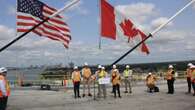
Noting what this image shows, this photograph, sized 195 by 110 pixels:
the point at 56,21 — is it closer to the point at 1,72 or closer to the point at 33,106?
the point at 33,106

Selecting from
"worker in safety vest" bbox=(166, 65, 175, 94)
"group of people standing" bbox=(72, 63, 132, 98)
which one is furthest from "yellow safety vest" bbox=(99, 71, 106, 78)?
"worker in safety vest" bbox=(166, 65, 175, 94)

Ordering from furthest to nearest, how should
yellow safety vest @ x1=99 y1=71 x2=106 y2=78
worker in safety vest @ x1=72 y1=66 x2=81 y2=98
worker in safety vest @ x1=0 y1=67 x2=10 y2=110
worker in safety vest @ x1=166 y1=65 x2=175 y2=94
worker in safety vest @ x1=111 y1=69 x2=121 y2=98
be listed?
worker in safety vest @ x1=166 y1=65 x2=175 y2=94 < worker in safety vest @ x1=111 y1=69 x2=121 y2=98 < worker in safety vest @ x1=72 y1=66 x2=81 y2=98 < yellow safety vest @ x1=99 y1=71 x2=106 y2=78 < worker in safety vest @ x1=0 y1=67 x2=10 y2=110

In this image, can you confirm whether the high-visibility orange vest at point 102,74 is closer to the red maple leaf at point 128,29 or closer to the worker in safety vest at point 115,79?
the worker in safety vest at point 115,79

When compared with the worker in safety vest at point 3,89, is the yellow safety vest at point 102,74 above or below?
above

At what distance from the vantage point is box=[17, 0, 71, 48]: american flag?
1625 cm

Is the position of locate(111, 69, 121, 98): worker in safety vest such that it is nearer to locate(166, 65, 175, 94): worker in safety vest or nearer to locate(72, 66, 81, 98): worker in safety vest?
locate(72, 66, 81, 98): worker in safety vest

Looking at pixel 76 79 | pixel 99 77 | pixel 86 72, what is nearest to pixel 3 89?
pixel 99 77

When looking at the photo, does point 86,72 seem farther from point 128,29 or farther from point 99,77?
point 128,29

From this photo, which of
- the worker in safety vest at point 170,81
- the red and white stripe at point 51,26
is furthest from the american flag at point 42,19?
the worker in safety vest at point 170,81

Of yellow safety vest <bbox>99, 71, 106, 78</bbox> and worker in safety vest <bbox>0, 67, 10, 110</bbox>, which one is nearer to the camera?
worker in safety vest <bbox>0, 67, 10, 110</bbox>

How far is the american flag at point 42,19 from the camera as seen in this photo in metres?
16.2

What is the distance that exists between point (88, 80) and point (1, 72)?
10.3 meters

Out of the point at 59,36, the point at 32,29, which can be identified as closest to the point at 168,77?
the point at 59,36

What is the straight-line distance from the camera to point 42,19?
16.7m
